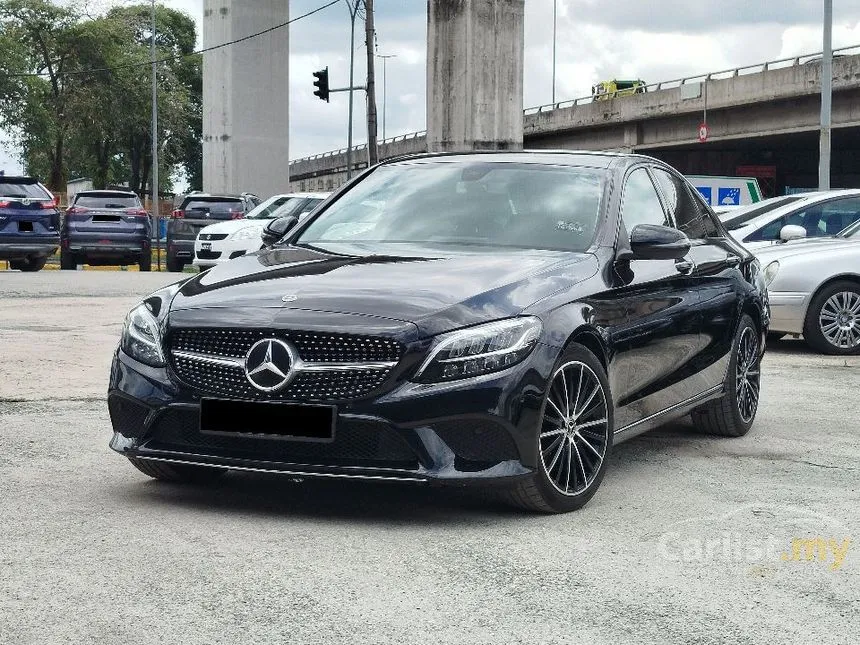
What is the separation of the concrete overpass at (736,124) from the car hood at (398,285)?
4039 centimetres

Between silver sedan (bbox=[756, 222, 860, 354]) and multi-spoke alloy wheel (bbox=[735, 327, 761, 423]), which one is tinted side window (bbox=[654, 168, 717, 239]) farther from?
silver sedan (bbox=[756, 222, 860, 354])

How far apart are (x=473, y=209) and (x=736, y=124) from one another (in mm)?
45660

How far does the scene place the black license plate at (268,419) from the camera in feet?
17.3

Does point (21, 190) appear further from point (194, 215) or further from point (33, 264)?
point (194, 215)

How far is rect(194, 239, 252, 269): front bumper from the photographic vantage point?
79.0 feet

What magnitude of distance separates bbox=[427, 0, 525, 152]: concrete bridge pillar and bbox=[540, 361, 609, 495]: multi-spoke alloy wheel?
32.0 meters

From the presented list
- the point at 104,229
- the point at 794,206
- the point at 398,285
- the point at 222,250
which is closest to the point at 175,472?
the point at 398,285

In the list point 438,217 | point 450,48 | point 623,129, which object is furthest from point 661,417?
point 623,129

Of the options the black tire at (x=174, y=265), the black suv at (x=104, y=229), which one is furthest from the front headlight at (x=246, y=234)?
the black tire at (x=174, y=265)

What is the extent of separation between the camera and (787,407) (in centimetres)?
934

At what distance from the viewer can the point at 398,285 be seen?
18.4ft

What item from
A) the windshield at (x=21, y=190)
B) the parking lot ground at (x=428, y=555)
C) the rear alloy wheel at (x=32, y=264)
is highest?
the windshield at (x=21, y=190)

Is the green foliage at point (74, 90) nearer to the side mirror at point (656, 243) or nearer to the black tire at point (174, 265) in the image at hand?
the black tire at point (174, 265)

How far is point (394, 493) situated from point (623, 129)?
5285cm
